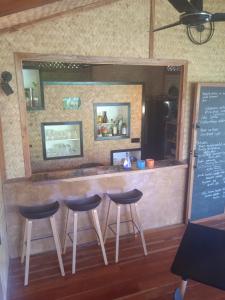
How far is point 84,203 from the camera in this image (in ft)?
9.02

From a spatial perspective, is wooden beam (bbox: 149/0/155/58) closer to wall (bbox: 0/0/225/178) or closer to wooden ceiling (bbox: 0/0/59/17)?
wall (bbox: 0/0/225/178)

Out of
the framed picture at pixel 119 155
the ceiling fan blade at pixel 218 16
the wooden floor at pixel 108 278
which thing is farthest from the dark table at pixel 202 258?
the framed picture at pixel 119 155

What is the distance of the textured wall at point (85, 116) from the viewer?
12.8ft

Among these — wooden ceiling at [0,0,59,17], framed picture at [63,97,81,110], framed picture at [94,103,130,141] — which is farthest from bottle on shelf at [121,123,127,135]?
wooden ceiling at [0,0,59,17]

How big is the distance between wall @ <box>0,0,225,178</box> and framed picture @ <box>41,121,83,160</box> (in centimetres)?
129

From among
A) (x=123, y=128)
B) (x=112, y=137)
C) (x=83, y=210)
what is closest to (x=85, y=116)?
(x=112, y=137)

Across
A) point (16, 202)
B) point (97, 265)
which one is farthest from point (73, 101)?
point (97, 265)

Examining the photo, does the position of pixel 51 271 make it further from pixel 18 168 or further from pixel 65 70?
pixel 65 70

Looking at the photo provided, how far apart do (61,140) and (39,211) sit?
1673 mm

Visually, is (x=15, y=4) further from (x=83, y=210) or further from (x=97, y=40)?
(x=83, y=210)

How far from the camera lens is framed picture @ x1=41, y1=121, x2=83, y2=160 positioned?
3.94 metres

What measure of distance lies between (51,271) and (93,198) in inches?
33.1

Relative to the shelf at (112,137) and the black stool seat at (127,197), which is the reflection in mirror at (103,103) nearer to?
the shelf at (112,137)

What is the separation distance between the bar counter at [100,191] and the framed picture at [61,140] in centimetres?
113
